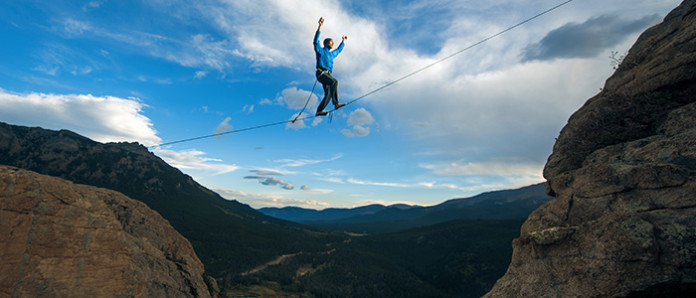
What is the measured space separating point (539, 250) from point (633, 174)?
2.66m

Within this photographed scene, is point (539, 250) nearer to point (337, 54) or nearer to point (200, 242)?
point (337, 54)

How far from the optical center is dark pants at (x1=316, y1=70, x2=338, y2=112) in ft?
43.3

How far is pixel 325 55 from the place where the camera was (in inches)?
517

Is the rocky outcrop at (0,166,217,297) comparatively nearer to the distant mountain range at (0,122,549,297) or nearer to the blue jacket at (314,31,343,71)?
the blue jacket at (314,31,343,71)

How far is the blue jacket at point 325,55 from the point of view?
1288 cm

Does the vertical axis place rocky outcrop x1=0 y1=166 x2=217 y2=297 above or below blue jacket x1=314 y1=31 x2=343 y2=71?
below

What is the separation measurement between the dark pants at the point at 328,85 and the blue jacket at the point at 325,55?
12.2 inches

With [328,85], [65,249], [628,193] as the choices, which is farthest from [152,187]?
[628,193]

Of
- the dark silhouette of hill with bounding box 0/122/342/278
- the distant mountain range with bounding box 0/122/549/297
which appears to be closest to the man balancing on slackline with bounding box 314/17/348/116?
the distant mountain range with bounding box 0/122/549/297

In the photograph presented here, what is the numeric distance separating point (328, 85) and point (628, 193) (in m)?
10.9

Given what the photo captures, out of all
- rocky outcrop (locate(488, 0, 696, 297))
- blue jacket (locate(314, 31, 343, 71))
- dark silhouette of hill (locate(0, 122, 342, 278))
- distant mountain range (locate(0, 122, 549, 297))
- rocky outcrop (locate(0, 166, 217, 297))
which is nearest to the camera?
rocky outcrop (locate(488, 0, 696, 297))

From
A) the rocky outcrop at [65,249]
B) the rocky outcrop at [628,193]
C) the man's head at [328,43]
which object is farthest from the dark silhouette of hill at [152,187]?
the rocky outcrop at [628,193]

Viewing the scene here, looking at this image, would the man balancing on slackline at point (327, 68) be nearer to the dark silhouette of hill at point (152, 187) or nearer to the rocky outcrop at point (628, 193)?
the rocky outcrop at point (628, 193)

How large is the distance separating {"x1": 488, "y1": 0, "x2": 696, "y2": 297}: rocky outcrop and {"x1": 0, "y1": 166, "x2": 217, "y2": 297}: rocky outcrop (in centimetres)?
1143
